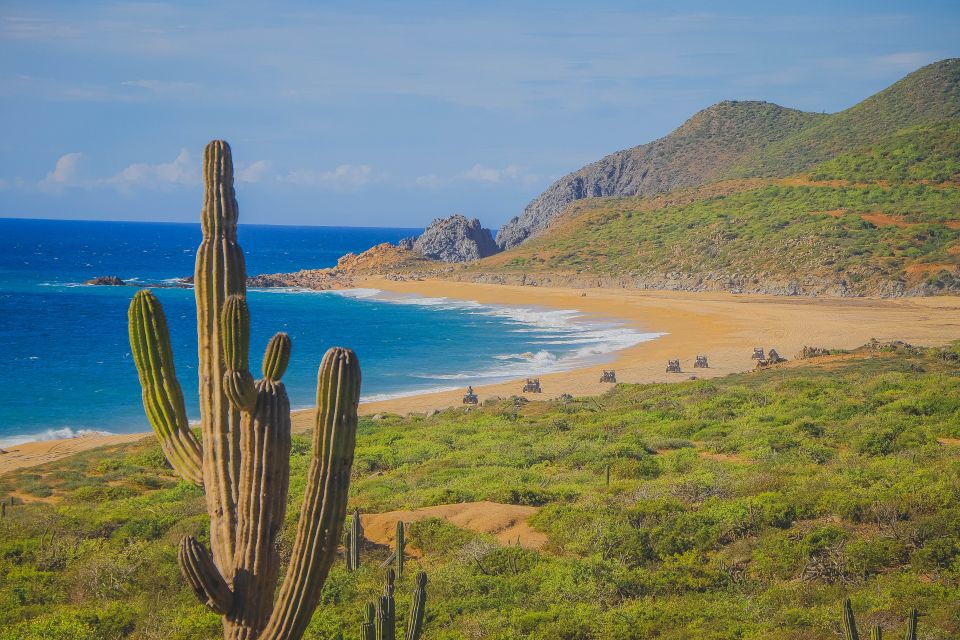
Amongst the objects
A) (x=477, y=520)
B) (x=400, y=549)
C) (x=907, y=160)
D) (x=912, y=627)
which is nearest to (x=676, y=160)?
(x=907, y=160)

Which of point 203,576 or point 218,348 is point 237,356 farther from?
point 203,576

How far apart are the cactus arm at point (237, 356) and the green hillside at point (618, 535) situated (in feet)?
14.3

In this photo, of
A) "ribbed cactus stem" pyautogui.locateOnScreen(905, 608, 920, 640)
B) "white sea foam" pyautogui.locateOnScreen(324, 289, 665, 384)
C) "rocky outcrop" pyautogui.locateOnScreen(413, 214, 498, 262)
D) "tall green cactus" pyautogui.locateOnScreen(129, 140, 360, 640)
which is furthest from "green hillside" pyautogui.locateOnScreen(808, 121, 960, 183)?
"tall green cactus" pyautogui.locateOnScreen(129, 140, 360, 640)

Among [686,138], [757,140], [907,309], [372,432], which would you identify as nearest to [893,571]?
[372,432]

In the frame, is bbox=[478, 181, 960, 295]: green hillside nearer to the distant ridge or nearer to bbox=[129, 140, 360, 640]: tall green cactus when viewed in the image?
the distant ridge

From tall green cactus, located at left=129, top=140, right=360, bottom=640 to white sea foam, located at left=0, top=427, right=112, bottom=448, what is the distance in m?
23.9

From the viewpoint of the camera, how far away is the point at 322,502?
18.9 feet

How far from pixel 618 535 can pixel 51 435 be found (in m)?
22.2

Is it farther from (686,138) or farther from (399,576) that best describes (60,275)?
(399,576)

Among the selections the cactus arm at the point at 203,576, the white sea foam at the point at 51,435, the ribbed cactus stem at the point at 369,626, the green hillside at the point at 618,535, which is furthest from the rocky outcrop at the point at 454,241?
the cactus arm at the point at 203,576

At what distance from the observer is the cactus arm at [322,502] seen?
5633 millimetres

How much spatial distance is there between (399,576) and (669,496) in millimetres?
4760

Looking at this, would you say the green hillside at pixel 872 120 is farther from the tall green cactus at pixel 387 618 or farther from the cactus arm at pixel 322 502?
the cactus arm at pixel 322 502

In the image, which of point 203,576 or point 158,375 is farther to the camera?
point 158,375
